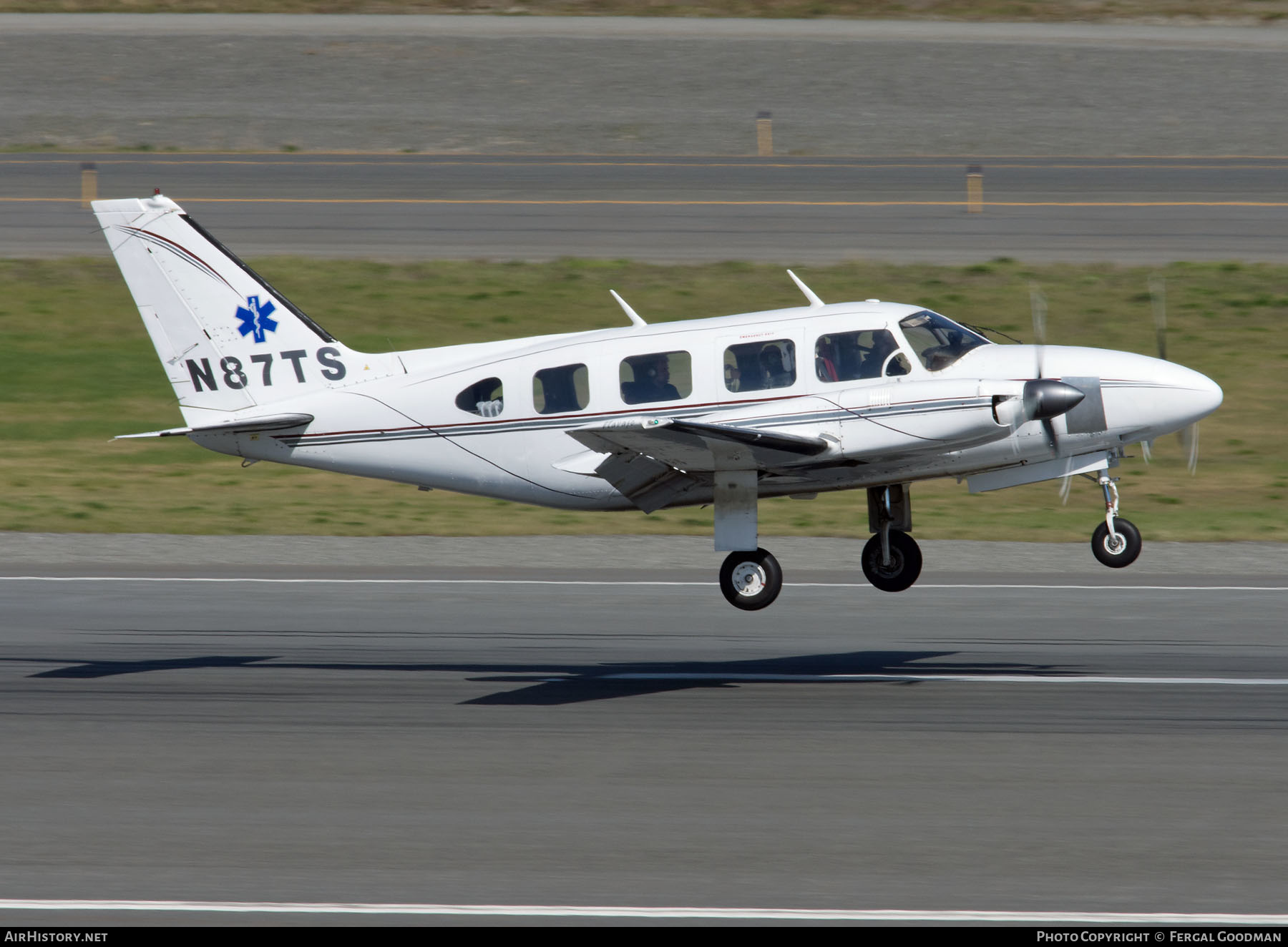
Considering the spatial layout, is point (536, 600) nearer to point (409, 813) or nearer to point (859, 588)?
point (859, 588)

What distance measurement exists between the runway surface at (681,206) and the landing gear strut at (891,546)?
17553mm

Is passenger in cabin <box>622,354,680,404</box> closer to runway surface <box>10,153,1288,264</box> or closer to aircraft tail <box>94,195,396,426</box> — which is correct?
aircraft tail <box>94,195,396,426</box>

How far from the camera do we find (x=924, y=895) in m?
9.54

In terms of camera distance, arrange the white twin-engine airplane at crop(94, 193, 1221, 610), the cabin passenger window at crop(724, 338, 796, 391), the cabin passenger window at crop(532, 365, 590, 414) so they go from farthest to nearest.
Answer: the cabin passenger window at crop(532, 365, 590, 414) → the cabin passenger window at crop(724, 338, 796, 391) → the white twin-engine airplane at crop(94, 193, 1221, 610)

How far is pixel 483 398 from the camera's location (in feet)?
52.2

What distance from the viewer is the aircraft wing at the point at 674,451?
14.2 m

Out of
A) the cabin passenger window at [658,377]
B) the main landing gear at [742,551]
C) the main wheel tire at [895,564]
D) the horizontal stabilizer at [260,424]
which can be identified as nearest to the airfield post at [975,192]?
the main wheel tire at [895,564]

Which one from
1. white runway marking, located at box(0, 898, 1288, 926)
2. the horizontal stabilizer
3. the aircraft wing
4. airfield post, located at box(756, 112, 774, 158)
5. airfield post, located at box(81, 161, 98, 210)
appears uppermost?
airfield post, located at box(756, 112, 774, 158)

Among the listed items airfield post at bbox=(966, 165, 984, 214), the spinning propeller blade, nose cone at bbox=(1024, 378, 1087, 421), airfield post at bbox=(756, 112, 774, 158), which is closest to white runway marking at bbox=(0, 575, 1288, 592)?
the spinning propeller blade

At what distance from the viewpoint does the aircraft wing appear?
14.2m

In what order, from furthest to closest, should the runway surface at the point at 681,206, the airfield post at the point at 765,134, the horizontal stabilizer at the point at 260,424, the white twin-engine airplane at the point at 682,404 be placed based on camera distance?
the airfield post at the point at 765,134 → the runway surface at the point at 681,206 → the horizontal stabilizer at the point at 260,424 → the white twin-engine airplane at the point at 682,404

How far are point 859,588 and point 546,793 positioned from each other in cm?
860

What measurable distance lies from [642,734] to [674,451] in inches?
115

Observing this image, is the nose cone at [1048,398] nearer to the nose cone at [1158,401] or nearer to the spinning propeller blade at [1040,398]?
the spinning propeller blade at [1040,398]
